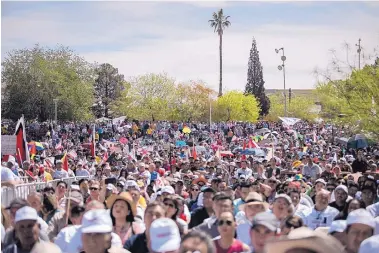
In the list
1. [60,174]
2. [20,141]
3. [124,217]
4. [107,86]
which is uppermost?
[107,86]

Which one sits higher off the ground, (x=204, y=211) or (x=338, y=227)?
(x=338, y=227)

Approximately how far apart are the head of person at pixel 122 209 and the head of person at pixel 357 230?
2.27 meters

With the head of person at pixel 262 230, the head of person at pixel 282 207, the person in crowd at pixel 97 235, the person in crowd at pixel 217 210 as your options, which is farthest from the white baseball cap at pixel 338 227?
the person in crowd at pixel 97 235

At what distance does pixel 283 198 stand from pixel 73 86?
7365 cm

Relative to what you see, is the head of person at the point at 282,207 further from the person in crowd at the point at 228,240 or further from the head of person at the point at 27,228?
the head of person at the point at 27,228

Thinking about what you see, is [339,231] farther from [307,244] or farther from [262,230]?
[307,244]

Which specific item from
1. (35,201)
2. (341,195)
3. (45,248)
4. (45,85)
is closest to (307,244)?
(45,248)

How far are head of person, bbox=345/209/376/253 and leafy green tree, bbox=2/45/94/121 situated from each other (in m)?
69.3

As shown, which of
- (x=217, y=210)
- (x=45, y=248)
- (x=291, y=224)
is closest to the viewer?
(x=45, y=248)

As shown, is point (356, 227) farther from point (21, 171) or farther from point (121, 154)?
point (121, 154)

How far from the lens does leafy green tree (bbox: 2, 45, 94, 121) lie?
76225 mm

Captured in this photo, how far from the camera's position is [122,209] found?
7.91 m

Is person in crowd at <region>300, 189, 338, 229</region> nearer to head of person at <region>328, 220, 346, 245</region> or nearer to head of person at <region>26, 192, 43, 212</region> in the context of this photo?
head of person at <region>328, 220, 346, 245</region>

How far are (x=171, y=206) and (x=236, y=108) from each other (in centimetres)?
9246
